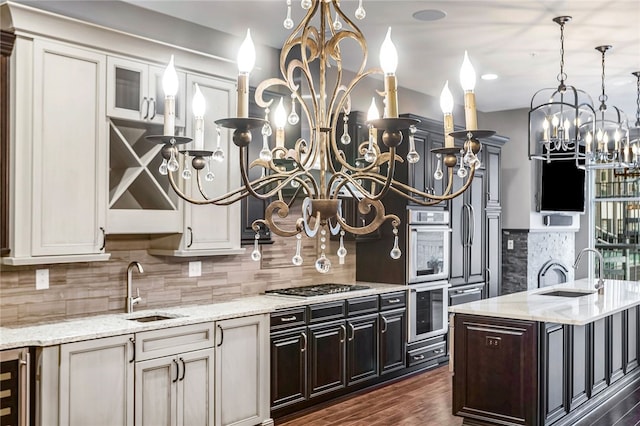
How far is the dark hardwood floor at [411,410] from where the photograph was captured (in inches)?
172

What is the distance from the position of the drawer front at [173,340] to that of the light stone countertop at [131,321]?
4 centimetres

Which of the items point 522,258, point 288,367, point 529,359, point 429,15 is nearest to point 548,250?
point 522,258

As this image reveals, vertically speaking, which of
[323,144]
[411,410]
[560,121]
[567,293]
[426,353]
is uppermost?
[560,121]

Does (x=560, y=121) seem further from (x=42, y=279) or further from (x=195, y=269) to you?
(x=42, y=279)

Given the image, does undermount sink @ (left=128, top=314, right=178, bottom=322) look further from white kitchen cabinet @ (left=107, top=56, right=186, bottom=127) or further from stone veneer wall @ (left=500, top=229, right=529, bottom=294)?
stone veneer wall @ (left=500, top=229, right=529, bottom=294)

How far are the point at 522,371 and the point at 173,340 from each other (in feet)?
7.52

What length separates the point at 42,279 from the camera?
3.56 meters

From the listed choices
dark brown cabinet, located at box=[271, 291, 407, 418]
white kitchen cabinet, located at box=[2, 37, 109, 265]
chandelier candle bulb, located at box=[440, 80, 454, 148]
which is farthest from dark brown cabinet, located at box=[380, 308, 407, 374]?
chandelier candle bulb, located at box=[440, 80, 454, 148]

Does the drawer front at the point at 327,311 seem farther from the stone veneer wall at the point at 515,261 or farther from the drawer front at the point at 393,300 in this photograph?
the stone veneer wall at the point at 515,261

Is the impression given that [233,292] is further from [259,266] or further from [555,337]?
[555,337]

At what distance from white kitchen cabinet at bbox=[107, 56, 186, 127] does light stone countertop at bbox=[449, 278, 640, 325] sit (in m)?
2.49

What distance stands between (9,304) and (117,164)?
1099 millimetres

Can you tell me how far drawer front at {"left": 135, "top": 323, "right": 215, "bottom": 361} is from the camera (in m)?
3.43

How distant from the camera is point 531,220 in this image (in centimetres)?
757
